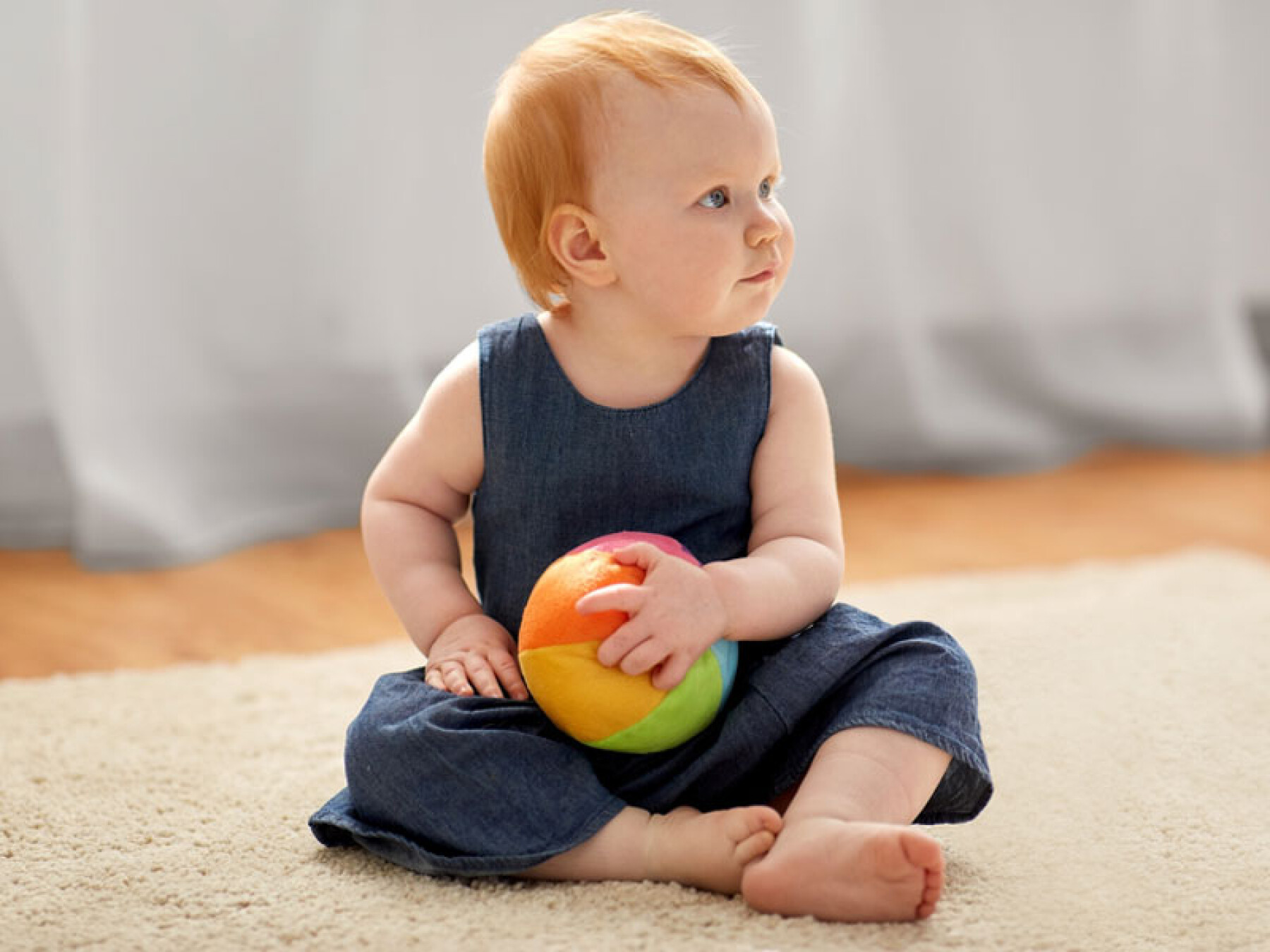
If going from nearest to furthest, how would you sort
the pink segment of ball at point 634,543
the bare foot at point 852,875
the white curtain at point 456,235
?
the bare foot at point 852,875, the pink segment of ball at point 634,543, the white curtain at point 456,235

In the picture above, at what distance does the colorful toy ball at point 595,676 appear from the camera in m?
0.91

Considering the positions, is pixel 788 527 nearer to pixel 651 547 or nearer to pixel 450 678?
pixel 651 547

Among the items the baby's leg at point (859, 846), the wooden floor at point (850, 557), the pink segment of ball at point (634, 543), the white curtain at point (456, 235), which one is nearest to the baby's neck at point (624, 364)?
the pink segment of ball at point (634, 543)

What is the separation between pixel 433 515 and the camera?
1084mm

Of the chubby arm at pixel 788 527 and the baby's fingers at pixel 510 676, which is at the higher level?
the chubby arm at pixel 788 527

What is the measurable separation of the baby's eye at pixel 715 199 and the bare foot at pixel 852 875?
0.39 meters

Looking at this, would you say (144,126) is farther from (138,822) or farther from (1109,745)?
(1109,745)

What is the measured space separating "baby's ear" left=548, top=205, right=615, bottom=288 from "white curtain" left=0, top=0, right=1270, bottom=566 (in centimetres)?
91

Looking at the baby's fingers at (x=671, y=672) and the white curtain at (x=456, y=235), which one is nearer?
the baby's fingers at (x=671, y=672)

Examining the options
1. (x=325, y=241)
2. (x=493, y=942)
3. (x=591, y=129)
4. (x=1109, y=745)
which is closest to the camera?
(x=493, y=942)

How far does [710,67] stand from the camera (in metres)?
0.98

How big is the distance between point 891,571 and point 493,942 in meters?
0.99

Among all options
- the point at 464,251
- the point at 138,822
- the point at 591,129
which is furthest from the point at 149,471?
the point at 591,129

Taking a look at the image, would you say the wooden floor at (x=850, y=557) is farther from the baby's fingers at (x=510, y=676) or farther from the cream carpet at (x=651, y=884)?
the baby's fingers at (x=510, y=676)
